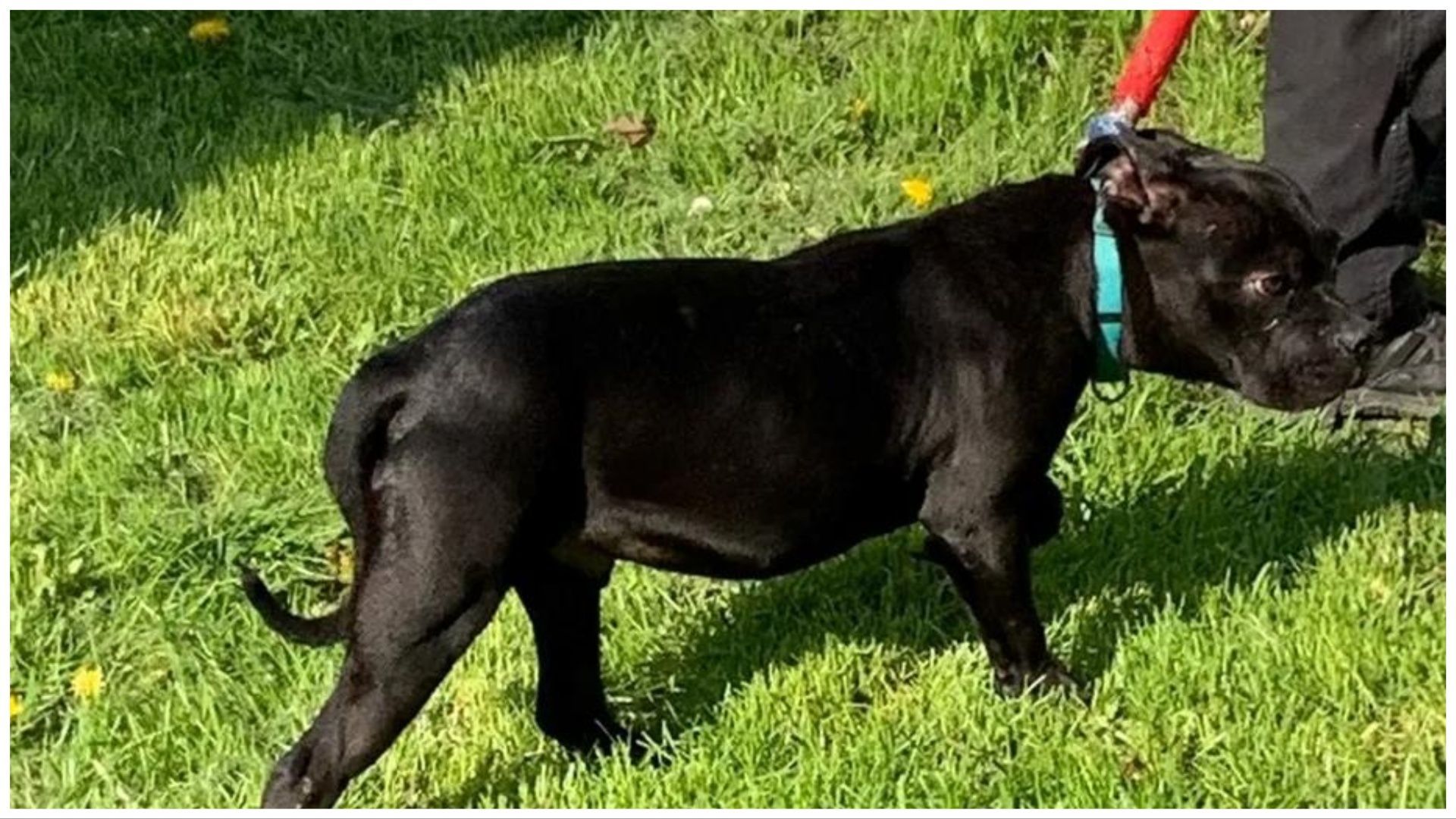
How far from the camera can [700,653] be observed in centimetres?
519

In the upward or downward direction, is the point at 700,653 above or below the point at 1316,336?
below

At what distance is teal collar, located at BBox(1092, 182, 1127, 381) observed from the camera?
4.70 metres

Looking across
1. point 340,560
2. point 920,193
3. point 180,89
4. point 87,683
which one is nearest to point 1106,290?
point 340,560

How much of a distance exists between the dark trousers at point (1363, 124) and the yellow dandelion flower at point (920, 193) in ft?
3.61

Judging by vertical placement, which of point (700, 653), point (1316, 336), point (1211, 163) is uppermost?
point (1211, 163)

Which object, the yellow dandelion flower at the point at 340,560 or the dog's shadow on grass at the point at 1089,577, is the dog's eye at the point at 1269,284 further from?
the yellow dandelion flower at the point at 340,560

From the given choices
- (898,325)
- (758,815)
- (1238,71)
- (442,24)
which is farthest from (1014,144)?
(758,815)

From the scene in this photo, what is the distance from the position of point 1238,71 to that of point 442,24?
2.69m

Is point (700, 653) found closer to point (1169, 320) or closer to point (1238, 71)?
point (1169, 320)

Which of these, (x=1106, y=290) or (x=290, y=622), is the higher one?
(x=1106, y=290)

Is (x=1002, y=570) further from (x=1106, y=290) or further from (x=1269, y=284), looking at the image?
(x=1269, y=284)

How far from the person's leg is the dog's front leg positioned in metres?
1.61

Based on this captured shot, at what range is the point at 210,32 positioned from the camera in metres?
8.37

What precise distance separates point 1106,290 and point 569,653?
49.0 inches
